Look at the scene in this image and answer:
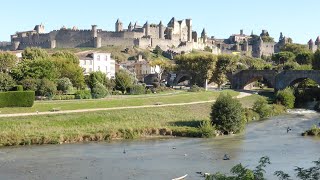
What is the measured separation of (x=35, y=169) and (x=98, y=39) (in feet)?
381

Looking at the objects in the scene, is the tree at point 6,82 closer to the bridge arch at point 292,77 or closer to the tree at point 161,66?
the bridge arch at point 292,77

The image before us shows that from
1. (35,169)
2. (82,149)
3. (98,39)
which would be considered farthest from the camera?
(98,39)

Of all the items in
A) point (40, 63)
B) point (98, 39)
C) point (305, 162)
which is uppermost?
point (98, 39)

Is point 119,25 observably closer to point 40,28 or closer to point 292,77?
point 40,28

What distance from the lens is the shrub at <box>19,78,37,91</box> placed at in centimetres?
5219

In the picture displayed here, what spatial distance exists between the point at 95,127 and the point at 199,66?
4389 centimetres

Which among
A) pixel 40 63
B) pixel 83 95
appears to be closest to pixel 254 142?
pixel 83 95

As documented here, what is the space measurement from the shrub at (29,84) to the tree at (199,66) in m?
33.0

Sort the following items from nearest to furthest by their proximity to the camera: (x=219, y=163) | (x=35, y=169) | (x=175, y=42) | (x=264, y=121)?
(x=35, y=169)
(x=219, y=163)
(x=264, y=121)
(x=175, y=42)

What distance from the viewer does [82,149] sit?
106ft

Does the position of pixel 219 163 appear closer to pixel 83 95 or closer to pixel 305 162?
pixel 305 162

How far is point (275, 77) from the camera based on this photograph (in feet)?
272

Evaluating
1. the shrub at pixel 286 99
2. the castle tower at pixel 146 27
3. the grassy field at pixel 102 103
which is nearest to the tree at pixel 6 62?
the grassy field at pixel 102 103

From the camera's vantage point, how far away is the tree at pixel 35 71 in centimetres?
5746
